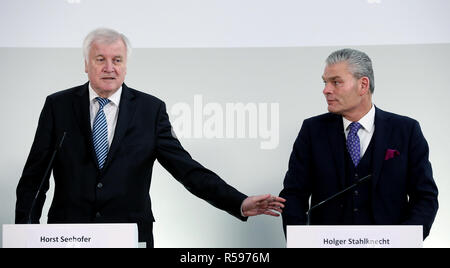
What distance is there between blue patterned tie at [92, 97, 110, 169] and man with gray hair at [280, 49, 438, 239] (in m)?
0.80

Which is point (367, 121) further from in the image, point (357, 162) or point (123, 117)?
point (123, 117)

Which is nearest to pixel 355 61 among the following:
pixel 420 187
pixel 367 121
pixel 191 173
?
pixel 367 121

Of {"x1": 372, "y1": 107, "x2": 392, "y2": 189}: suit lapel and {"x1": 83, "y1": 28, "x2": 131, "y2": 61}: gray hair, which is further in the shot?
{"x1": 83, "y1": 28, "x2": 131, "y2": 61}: gray hair

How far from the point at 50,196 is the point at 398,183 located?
174cm

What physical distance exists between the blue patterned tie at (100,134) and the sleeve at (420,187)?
129 centimetres

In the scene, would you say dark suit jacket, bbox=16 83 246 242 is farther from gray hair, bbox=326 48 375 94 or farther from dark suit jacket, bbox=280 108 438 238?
gray hair, bbox=326 48 375 94

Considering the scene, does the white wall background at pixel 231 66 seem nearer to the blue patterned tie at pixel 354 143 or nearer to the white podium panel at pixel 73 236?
the blue patterned tie at pixel 354 143

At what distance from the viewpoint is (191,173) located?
2807 millimetres

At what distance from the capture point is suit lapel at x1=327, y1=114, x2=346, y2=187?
9.29ft

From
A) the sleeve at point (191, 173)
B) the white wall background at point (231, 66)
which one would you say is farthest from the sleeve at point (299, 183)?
the white wall background at point (231, 66)

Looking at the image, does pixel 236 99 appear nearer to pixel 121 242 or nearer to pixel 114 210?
pixel 114 210

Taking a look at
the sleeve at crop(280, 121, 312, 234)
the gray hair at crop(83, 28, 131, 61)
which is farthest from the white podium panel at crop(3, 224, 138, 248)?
the gray hair at crop(83, 28, 131, 61)

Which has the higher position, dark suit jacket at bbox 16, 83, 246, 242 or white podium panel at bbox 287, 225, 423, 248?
dark suit jacket at bbox 16, 83, 246, 242

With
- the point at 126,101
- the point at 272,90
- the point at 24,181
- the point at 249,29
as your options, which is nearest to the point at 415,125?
the point at 272,90
